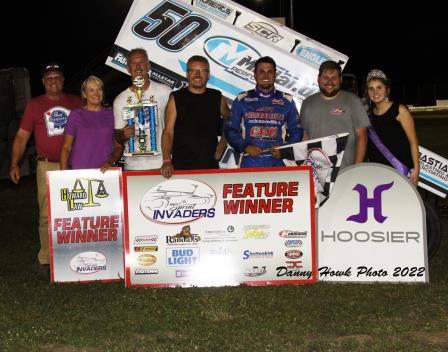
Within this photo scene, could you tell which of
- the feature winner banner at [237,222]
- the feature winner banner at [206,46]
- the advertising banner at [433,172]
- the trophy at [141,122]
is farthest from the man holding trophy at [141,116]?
the advertising banner at [433,172]

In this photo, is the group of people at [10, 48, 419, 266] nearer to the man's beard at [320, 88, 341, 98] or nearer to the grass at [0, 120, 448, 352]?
the man's beard at [320, 88, 341, 98]

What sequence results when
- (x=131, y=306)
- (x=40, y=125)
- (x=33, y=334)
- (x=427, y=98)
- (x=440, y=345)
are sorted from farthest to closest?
(x=427, y=98), (x=40, y=125), (x=131, y=306), (x=33, y=334), (x=440, y=345)

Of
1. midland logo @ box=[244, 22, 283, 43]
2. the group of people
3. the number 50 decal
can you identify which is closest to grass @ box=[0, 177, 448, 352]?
the group of people

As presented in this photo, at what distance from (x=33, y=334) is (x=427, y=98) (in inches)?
2463

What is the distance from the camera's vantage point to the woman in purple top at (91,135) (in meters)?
5.76

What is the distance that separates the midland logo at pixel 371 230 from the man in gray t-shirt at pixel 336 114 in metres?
0.40

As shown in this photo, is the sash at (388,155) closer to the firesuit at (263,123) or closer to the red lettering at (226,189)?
the firesuit at (263,123)

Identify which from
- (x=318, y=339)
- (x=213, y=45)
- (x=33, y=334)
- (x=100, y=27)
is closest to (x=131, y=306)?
(x=33, y=334)

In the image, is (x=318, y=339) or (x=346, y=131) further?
(x=346, y=131)

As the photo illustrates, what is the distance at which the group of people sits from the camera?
556 centimetres

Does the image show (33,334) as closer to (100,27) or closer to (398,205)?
(398,205)

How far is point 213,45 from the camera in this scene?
6910mm

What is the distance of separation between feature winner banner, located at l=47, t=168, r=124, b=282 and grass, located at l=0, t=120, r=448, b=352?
144 millimetres

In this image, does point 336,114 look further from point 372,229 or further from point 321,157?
point 372,229
